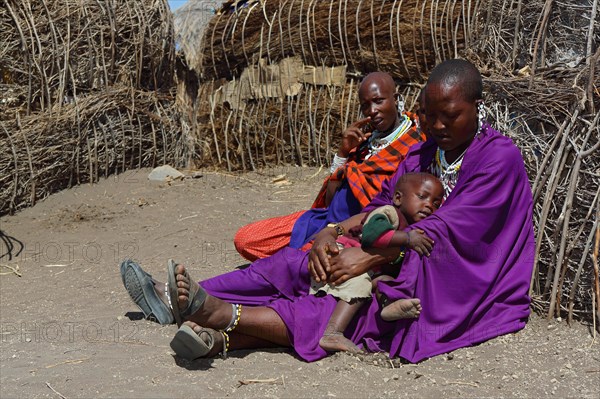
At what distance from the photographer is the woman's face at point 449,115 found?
134 inches

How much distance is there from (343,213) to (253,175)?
382 centimetres

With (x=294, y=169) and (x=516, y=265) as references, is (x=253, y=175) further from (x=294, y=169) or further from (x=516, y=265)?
(x=516, y=265)

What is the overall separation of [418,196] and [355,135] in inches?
38.6

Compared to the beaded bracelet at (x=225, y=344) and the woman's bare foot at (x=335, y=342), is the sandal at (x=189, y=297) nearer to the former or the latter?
the beaded bracelet at (x=225, y=344)

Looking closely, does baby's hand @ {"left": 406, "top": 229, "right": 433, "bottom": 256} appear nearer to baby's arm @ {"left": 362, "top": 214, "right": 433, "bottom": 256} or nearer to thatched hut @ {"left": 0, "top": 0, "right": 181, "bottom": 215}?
baby's arm @ {"left": 362, "top": 214, "right": 433, "bottom": 256}

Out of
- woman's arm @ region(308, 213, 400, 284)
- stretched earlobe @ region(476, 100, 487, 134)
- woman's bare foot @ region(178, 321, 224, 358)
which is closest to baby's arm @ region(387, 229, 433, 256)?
woman's arm @ region(308, 213, 400, 284)

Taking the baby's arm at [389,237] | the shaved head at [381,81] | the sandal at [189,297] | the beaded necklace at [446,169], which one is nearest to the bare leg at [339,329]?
the baby's arm at [389,237]

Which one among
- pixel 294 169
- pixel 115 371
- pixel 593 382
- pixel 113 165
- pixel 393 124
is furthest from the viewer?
pixel 294 169

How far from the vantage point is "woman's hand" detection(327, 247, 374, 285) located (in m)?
3.46

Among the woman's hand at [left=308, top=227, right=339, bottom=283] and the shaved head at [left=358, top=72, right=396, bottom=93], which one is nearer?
the woman's hand at [left=308, top=227, right=339, bottom=283]

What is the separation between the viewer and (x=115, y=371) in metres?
3.35

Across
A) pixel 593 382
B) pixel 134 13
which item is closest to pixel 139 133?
pixel 134 13

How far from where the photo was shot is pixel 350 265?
3459mm

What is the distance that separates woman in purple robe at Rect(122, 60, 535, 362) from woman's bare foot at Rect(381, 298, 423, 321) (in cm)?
1
